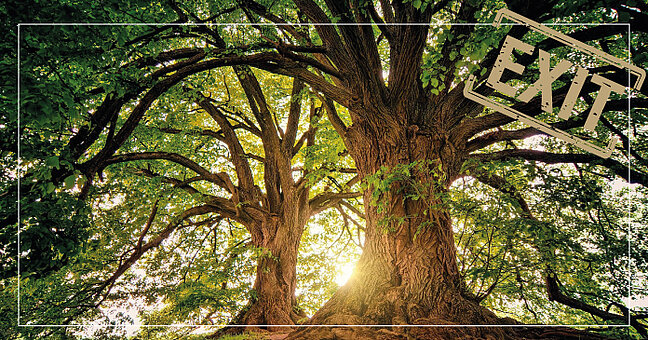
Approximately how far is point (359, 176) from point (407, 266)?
156 cm

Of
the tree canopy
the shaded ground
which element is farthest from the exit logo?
the shaded ground

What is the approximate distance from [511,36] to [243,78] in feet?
17.0

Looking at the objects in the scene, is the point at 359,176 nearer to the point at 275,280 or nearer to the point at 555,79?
the point at 555,79

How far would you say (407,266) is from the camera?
3555mm

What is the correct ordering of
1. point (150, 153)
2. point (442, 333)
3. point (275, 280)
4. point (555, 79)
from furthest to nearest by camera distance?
1. point (275, 280)
2. point (150, 153)
3. point (555, 79)
4. point (442, 333)

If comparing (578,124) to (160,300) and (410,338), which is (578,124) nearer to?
(410,338)

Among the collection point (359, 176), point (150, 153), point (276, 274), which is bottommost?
point (276, 274)

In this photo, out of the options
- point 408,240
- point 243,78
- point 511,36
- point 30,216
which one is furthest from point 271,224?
point 511,36

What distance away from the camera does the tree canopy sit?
9.35ft

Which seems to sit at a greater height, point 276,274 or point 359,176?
point 359,176

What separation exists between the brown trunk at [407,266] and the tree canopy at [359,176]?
0.02 metres

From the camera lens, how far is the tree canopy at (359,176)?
2.85 m

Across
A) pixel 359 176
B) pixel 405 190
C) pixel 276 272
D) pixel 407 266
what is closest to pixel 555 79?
pixel 405 190

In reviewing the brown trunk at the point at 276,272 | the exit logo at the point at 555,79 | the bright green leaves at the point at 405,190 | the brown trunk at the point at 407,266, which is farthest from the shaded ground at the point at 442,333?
the brown trunk at the point at 276,272
